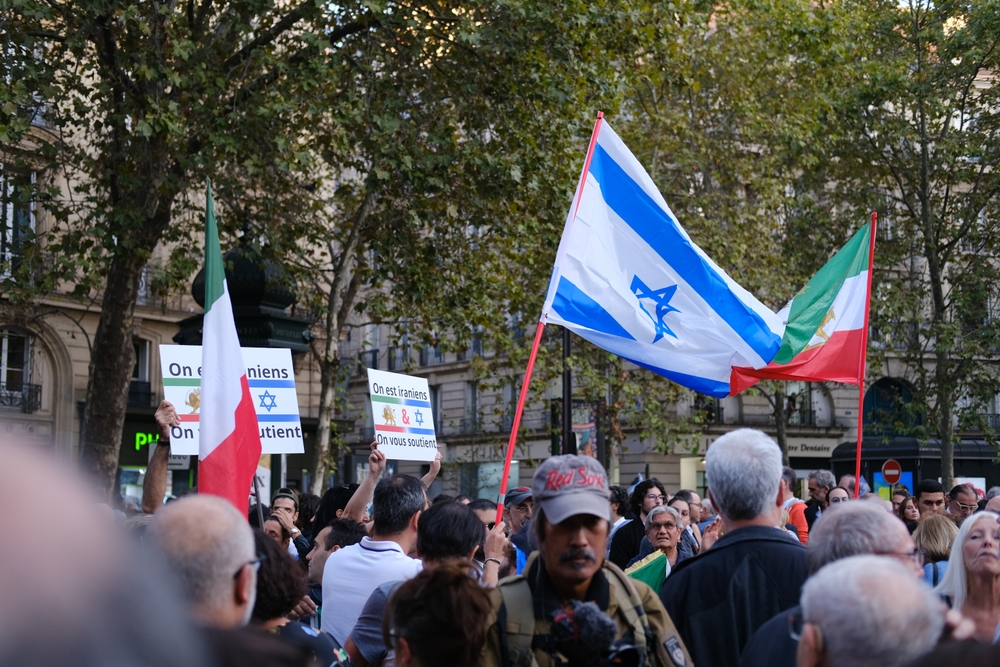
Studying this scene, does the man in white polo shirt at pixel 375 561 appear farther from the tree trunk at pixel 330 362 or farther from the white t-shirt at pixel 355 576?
the tree trunk at pixel 330 362

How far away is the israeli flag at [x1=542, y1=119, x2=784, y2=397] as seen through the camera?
6805mm

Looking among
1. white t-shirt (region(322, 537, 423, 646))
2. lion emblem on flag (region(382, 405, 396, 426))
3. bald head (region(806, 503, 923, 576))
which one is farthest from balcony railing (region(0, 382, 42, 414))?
bald head (region(806, 503, 923, 576))

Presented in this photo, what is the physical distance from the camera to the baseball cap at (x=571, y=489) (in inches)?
129

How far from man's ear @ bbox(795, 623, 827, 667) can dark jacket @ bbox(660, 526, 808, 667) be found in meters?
1.03

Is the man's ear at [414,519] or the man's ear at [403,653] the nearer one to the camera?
the man's ear at [403,653]

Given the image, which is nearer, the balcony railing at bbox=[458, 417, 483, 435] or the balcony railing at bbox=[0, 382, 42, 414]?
the balcony railing at bbox=[0, 382, 42, 414]

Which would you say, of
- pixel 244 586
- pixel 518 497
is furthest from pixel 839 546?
pixel 518 497

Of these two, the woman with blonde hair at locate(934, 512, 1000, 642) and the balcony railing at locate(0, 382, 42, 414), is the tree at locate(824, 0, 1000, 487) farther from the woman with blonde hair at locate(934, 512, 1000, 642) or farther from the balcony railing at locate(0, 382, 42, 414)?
the balcony railing at locate(0, 382, 42, 414)

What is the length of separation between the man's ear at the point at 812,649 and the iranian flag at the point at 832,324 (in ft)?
16.5

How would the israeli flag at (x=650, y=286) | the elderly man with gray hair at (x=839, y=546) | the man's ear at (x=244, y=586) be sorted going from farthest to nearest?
the israeli flag at (x=650, y=286)
the elderly man with gray hair at (x=839, y=546)
the man's ear at (x=244, y=586)

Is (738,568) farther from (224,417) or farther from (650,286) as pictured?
(650,286)

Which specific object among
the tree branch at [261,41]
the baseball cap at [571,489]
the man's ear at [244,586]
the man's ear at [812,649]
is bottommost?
the man's ear at [812,649]

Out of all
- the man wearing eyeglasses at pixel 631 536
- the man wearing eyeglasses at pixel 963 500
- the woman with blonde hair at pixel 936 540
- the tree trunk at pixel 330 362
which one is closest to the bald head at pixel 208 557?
the woman with blonde hair at pixel 936 540

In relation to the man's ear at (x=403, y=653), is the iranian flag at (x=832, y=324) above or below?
above
